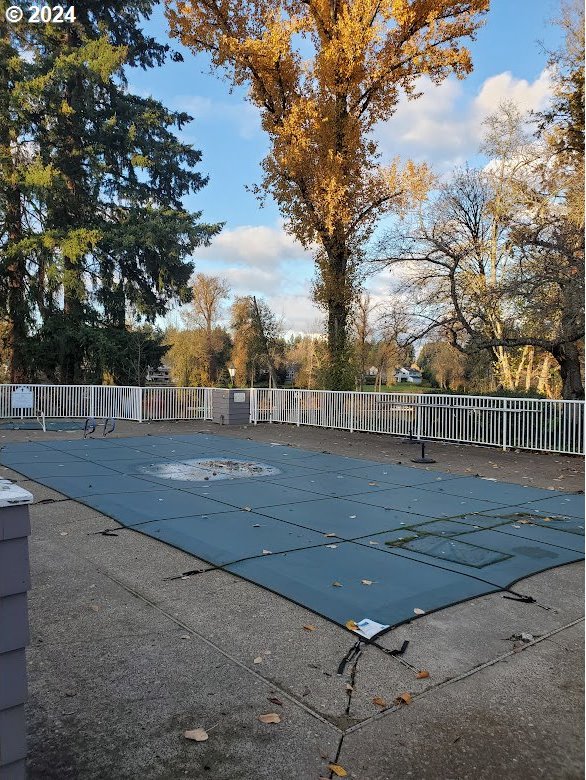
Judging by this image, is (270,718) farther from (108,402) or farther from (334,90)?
(334,90)

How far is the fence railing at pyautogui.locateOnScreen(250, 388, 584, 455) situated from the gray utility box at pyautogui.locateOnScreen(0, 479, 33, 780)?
1100 cm

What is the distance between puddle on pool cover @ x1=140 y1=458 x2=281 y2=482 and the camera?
8.41m

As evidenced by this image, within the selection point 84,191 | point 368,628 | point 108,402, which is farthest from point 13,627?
point 84,191

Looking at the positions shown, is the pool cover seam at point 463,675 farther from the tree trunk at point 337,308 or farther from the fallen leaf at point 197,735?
the tree trunk at point 337,308

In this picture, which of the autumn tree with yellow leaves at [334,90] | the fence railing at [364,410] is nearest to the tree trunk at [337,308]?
the autumn tree with yellow leaves at [334,90]

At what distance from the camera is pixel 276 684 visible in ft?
8.86

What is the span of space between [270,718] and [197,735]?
0.32m

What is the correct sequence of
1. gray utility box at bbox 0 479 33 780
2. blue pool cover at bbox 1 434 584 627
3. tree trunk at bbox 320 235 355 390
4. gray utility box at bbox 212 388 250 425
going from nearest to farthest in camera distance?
gray utility box at bbox 0 479 33 780 → blue pool cover at bbox 1 434 584 627 → gray utility box at bbox 212 388 250 425 → tree trunk at bbox 320 235 355 390

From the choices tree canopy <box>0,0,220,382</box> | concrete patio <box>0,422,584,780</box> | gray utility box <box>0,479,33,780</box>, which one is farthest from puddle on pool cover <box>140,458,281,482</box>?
tree canopy <box>0,0,220,382</box>

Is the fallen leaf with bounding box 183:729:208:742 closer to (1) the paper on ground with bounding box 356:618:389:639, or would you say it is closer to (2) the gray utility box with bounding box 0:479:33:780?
(2) the gray utility box with bounding box 0:479:33:780

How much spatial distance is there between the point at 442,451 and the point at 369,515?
633 centimetres

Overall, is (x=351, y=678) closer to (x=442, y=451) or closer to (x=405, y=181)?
(x=442, y=451)

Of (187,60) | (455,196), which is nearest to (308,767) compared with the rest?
(455,196)

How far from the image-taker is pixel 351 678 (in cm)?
278
